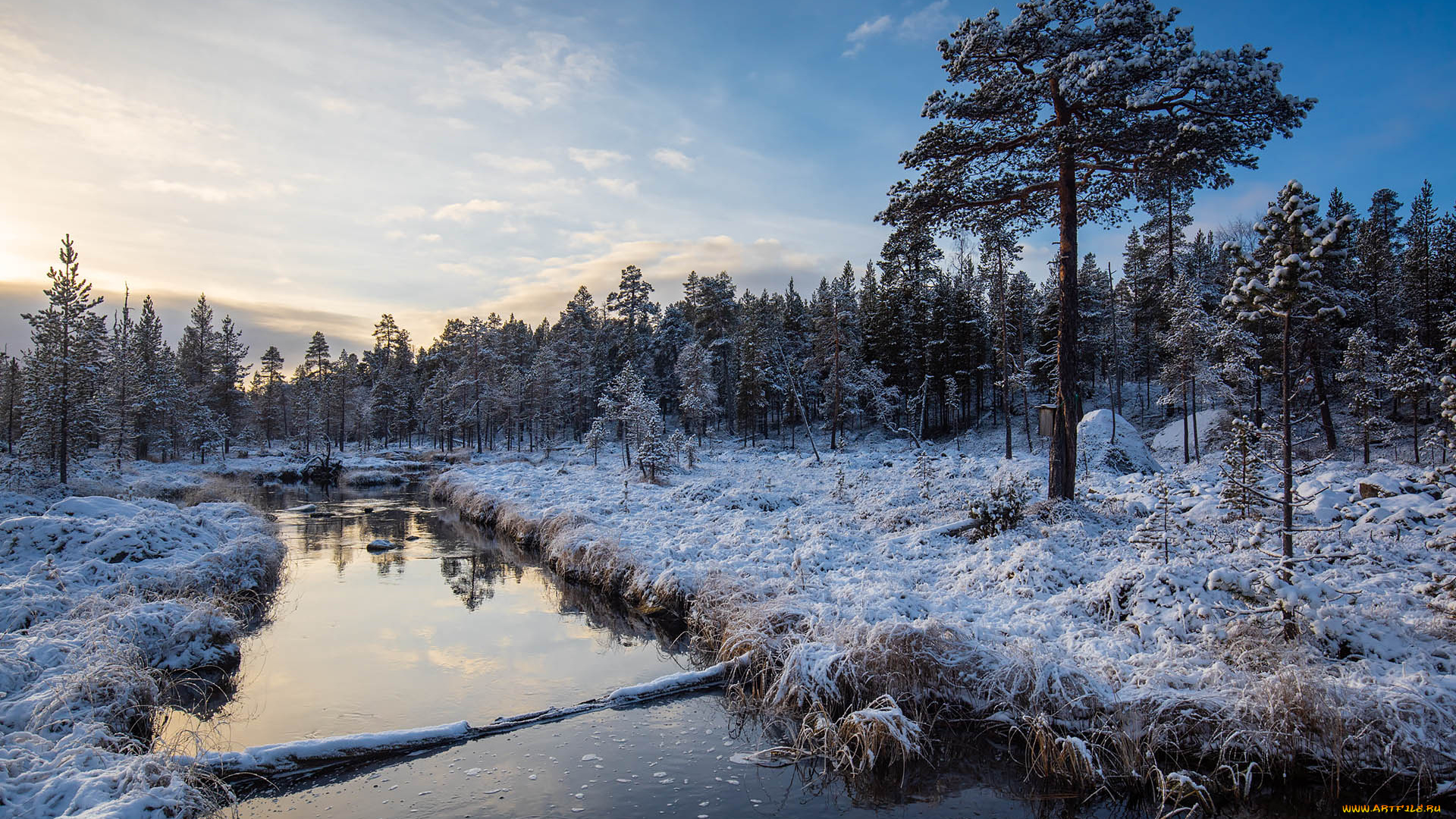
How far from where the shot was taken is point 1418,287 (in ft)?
134

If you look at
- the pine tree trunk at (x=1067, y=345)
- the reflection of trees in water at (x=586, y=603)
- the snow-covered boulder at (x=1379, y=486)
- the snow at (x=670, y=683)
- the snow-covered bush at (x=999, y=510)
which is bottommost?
the reflection of trees in water at (x=586, y=603)

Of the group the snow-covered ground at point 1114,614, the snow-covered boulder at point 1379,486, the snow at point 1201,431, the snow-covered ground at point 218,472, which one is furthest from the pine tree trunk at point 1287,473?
the snow-covered ground at point 218,472

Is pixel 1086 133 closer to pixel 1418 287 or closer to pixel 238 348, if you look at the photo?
pixel 1418 287

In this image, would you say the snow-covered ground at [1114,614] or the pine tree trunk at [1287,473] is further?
the pine tree trunk at [1287,473]

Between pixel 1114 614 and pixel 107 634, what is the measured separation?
15.0m

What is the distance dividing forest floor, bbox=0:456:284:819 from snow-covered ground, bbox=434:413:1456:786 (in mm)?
7291

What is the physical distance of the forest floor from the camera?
6227 millimetres

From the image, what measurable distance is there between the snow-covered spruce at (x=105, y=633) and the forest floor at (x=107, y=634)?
18 mm

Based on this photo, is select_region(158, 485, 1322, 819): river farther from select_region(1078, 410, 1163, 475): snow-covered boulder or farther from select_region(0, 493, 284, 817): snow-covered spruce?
select_region(1078, 410, 1163, 475): snow-covered boulder

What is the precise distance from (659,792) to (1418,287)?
184 feet

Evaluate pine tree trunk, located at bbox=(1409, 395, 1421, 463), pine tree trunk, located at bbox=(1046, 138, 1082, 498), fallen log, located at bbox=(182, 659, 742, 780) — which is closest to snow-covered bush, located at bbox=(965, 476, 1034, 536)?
pine tree trunk, located at bbox=(1046, 138, 1082, 498)

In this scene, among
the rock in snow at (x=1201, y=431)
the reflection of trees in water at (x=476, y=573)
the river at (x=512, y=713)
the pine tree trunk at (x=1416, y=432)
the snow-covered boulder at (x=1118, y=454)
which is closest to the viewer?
the river at (x=512, y=713)

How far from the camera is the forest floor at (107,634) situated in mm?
6227

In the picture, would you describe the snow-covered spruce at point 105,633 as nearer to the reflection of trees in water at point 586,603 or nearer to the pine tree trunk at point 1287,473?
the reflection of trees in water at point 586,603
